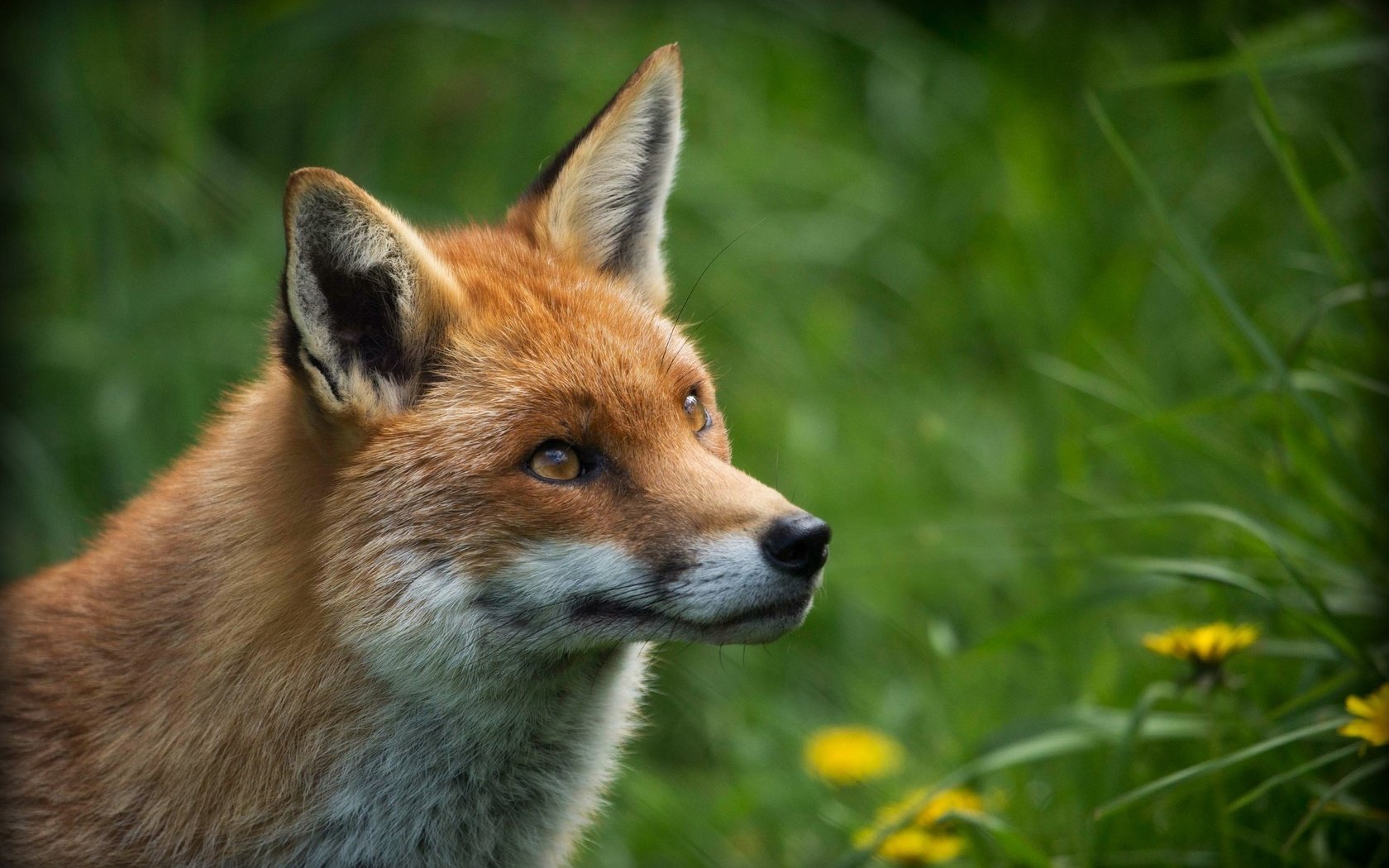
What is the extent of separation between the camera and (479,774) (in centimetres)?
328

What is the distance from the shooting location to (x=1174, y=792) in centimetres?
401

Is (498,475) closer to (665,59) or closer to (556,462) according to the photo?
(556,462)

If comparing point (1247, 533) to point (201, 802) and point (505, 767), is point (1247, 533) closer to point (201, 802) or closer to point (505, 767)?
point (505, 767)

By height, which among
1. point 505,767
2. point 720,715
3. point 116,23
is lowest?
point 720,715

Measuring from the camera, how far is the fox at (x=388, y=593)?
10.0 ft

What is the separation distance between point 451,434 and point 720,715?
2.74 m

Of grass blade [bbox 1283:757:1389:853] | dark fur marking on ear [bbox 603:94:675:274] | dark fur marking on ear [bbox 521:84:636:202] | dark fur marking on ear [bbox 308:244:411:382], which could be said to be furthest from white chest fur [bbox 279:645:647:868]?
grass blade [bbox 1283:757:1389:853]

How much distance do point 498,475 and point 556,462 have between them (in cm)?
15

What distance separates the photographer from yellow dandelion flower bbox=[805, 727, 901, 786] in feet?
15.2

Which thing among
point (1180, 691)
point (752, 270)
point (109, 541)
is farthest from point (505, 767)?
point (752, 270)

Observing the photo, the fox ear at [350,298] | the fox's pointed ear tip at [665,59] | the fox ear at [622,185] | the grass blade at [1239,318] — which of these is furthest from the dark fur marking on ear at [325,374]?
the grass blade at [1239,318]

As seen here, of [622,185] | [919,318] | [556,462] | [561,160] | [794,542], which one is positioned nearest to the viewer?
[794,542]

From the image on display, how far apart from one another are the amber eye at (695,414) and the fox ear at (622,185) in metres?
0.62

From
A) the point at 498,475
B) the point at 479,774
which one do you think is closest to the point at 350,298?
the point at 498,475
